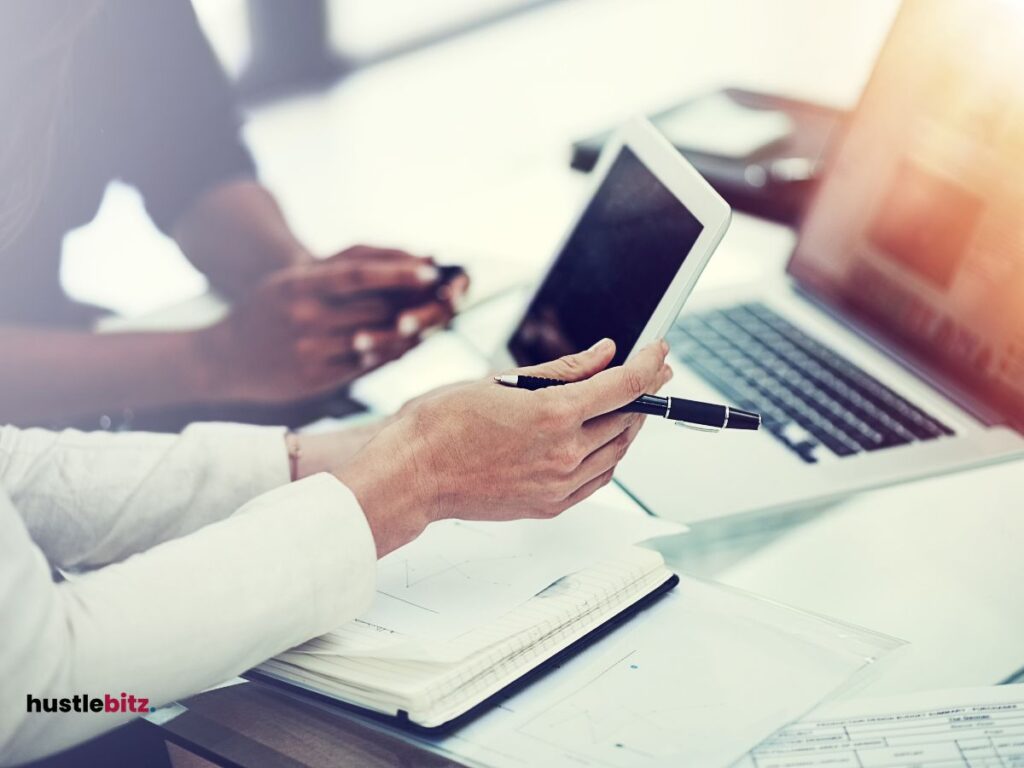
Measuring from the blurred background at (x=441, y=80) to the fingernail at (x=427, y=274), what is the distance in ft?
3.24

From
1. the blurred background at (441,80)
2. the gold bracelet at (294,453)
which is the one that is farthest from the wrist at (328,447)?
the blurred background at (441,80)

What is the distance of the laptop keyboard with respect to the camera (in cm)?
97

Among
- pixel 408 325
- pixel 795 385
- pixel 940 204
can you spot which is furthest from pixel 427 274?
pixel 940 204

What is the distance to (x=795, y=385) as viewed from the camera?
1.04 meters

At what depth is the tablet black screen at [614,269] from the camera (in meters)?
0.88

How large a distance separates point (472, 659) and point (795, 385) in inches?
21.1

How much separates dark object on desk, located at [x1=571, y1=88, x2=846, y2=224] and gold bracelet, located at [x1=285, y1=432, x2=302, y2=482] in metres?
0.77

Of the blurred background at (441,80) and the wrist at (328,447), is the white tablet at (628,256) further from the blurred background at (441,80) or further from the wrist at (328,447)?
the blurred background at (441,80)

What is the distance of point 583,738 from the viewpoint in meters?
0.63

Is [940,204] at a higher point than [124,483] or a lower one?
higher

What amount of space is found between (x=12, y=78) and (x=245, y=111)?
250cm

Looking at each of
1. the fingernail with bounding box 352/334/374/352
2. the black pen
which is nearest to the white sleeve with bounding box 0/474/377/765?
the black pen

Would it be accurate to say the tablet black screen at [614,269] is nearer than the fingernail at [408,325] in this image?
Yes

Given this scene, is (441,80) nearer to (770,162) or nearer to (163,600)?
(770,162)
